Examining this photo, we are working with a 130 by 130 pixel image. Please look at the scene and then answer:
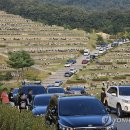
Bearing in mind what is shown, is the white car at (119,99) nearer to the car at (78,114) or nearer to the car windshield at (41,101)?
the car windshield at (41,101)

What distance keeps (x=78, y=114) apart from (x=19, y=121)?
4037mm

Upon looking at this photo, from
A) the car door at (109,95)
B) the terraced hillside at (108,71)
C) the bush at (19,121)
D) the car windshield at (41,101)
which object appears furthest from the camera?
the terraced hillside at (108,71)

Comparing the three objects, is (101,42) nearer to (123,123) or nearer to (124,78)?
(124,78)

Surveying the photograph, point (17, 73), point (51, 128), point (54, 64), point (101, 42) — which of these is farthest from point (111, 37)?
point (51, 128)

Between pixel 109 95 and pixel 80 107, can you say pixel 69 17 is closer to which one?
pixel 109 95

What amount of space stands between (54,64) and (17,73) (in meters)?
10.9

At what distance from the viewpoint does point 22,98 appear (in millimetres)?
22828

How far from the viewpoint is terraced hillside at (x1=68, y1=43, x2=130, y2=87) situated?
224 ft

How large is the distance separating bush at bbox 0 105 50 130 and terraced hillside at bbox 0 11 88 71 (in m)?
72.7

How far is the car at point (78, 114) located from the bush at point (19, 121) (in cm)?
206

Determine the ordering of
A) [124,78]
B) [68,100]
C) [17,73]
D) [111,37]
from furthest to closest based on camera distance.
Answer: [111,37]
[17,73]
[124,78]
[68,100]

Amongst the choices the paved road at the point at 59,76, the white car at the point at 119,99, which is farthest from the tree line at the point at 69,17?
the white car at the point at 119,99

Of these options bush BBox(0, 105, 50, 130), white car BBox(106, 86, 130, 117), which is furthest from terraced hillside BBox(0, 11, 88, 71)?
bush BBox(0, 105, 50, 130)

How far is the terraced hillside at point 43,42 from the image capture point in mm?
93375
